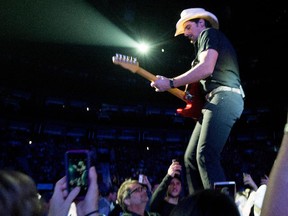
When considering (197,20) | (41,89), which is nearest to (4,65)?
(41,89)

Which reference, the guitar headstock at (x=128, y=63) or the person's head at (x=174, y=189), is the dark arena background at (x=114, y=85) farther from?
the person's head at (x=174, y=189)

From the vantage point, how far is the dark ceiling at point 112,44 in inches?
440

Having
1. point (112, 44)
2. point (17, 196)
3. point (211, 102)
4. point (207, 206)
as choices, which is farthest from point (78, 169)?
point (112, 44)

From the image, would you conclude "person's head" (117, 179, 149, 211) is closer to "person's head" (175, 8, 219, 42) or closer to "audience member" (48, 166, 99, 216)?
"person's head" (175, 8, 219, 42)

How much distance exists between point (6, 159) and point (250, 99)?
60.4ft

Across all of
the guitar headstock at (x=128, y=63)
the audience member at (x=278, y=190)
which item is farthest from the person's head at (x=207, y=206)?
the guitar headstock at (x=128, y=63)

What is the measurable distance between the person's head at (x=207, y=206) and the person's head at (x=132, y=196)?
2904 millimetres

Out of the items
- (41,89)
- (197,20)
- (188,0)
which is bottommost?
(197,20)

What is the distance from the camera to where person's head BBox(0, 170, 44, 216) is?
897 mm

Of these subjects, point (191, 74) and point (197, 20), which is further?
point (197, 20)

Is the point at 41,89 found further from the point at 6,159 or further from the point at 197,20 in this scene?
the point at 197,20

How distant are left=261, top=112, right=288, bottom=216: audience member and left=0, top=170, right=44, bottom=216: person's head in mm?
658

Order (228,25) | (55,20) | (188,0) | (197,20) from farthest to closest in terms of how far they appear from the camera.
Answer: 1. (55,20)
2. (228,25)
3. (188,0)
4. (197,20)

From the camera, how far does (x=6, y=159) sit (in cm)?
1931
